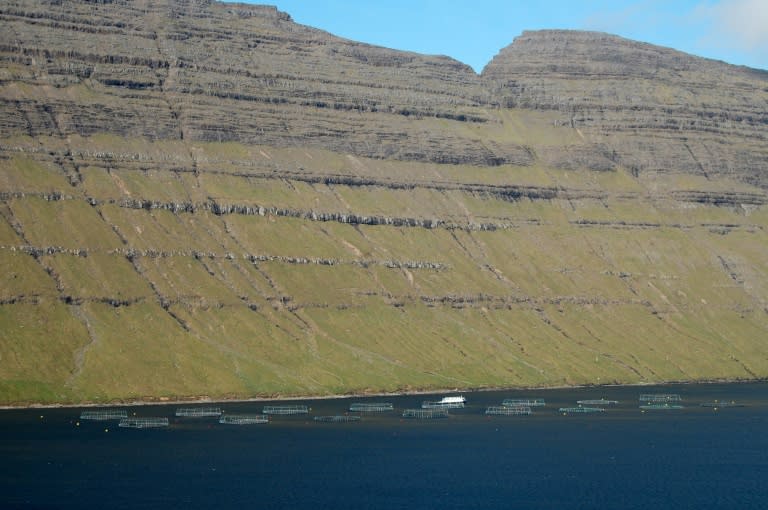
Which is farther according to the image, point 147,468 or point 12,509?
point 147,468

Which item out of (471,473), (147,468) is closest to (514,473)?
(471,473)

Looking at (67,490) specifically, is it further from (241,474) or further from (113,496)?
(241,474)

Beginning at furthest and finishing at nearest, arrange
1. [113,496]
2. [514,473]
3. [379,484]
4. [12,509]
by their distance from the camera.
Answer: [514,473], [379,484], [113,496], [12,509]

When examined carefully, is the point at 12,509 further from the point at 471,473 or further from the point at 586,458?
the point at 586,458

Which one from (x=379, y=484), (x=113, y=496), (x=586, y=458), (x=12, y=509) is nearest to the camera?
(x=12, y=509)

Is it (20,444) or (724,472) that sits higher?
(20,444)

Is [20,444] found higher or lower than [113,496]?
higher

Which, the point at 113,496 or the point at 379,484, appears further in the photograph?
→ the point at 379,484

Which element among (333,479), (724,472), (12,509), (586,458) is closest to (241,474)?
(333,479)

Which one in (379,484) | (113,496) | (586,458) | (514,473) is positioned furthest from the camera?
(586,458)
